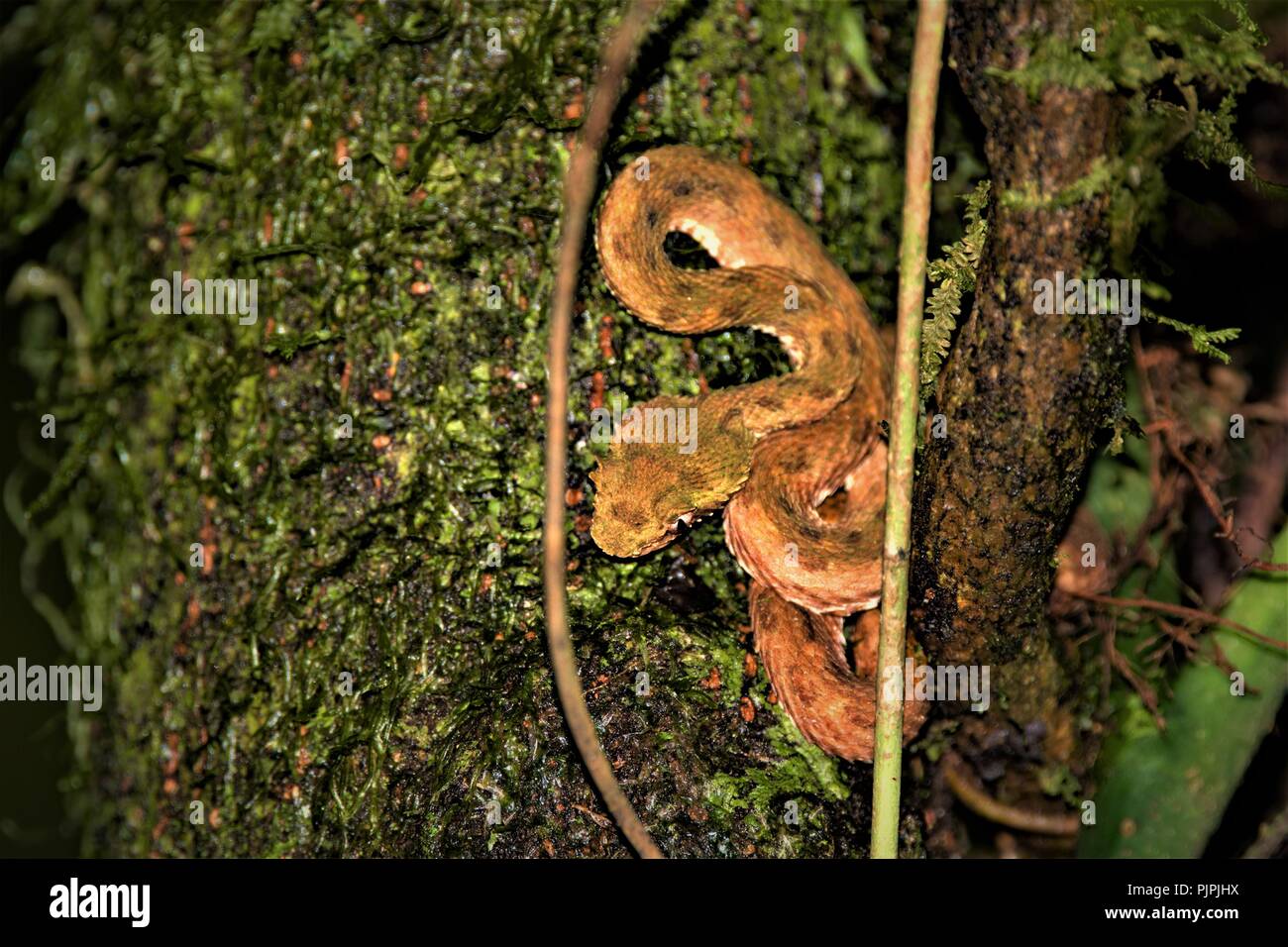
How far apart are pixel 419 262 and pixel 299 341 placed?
1.39ft

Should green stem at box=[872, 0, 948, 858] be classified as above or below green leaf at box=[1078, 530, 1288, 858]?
above

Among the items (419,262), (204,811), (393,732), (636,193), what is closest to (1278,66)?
(636,193)

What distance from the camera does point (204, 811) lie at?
2.83 metres

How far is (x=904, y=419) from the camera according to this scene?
1.97 metres

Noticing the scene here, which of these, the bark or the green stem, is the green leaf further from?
the green stem

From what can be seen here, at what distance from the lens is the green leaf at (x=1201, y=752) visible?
8.87 ft

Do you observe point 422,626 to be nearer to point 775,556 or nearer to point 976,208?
point 775,556

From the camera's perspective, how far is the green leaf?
2.71 metres

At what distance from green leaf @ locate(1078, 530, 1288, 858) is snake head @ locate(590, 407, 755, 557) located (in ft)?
4.86

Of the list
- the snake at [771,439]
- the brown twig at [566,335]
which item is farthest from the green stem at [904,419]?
the brown twig at [566,335]

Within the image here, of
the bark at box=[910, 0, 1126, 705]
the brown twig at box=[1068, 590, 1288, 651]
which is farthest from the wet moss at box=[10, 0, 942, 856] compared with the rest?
the brown twig at box=[1068, 590, 1288, 651]

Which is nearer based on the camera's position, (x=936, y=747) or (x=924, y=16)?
(x=924, y=16)

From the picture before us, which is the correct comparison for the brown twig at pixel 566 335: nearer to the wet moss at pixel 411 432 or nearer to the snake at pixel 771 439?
the wet moss at pixel 411 432

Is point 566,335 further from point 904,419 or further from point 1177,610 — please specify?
point 1177,610
